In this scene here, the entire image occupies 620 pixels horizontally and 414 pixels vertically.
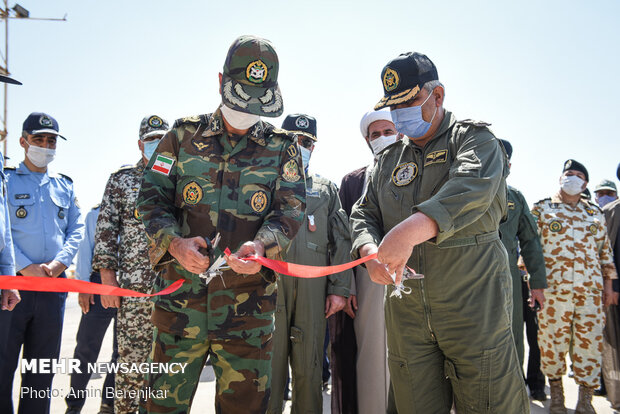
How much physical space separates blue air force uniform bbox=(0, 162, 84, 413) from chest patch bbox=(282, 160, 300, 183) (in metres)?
2.67

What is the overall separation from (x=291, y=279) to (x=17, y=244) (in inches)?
97.4

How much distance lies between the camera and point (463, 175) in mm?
2266

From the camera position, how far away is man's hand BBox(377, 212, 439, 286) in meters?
2.12

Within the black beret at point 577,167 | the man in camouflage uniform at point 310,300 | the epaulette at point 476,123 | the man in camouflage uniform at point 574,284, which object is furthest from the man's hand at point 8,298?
the black beret at point 577,167

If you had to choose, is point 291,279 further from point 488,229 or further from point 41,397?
point 41,397

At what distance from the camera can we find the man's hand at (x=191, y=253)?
2213mm

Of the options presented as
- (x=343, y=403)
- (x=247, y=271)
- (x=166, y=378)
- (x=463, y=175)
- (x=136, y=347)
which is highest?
(x=463, y=175)

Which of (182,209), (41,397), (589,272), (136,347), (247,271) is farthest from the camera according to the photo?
(589,272)

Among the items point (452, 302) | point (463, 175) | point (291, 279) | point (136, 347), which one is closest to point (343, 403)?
point (291, 279)

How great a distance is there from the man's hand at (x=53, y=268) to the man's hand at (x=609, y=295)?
20.0 ft

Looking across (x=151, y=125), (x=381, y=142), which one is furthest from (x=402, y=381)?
(x=151, y=125)

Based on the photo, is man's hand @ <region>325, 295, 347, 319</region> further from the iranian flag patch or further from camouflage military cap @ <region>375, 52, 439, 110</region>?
the iranian flag patch

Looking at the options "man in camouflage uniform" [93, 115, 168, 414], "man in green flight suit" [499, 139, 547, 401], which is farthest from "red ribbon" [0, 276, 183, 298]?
"man in green flight suit" [499, 139, 547, 401]

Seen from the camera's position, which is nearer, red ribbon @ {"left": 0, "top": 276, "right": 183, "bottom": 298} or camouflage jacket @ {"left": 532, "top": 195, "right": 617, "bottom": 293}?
red ribbon @ {"left": 0, "top": 276, "right": 183, "bottom": 298}
